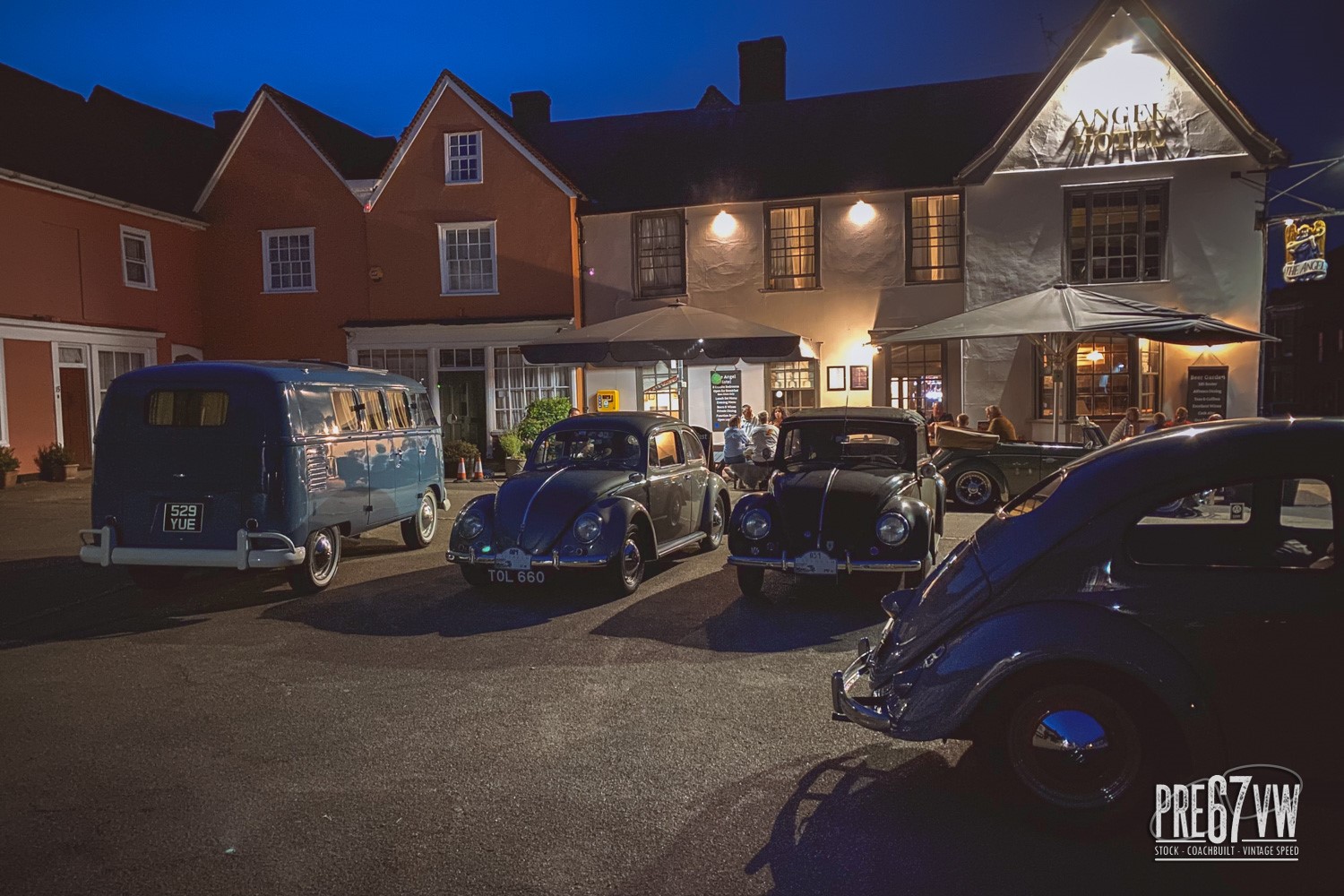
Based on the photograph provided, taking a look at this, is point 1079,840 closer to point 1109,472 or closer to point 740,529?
point 1109,472

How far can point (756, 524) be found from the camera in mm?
7715

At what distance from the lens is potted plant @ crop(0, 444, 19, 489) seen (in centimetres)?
1709

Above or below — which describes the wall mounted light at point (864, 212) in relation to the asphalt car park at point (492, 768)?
above

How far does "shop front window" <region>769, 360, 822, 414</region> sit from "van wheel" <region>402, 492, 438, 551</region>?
10290 mm

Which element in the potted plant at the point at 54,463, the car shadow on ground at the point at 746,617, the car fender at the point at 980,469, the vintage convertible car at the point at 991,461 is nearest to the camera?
the car shadow on ground at the point at 746,617

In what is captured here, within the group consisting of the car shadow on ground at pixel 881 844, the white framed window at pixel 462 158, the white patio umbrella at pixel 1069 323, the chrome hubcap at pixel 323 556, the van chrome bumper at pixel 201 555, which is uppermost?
the white framed window at pixel 462 158

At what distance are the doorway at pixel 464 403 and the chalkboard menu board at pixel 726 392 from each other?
5.91m

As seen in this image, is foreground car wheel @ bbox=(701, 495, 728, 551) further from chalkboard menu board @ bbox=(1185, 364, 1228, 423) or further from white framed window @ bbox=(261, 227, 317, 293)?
white framed window @ bbox=(261, 227, 317, 293)

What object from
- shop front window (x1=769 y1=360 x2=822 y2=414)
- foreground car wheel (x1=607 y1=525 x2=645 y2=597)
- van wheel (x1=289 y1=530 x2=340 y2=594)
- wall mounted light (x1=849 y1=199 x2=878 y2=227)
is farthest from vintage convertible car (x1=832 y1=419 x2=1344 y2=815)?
wall mounted light (x1=849 y1=199 x2=878 y2=227)

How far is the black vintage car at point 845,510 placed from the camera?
24.4 feet

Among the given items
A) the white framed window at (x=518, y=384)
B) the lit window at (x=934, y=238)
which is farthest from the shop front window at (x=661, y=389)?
the lit window at (x=934, y=238)

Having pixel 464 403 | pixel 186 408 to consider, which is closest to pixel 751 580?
pixel 186 408

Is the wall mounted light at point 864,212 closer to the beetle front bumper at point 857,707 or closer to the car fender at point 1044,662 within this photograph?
the beetle front bumper at point 857,707

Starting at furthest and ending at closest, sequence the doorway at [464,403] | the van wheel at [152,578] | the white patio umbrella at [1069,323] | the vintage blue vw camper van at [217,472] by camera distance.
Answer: the doorway at [464,403], the white patio umbrella at [1069,323], the van wheel at [152,578], the vintage blue vw camper van at [217,472]
